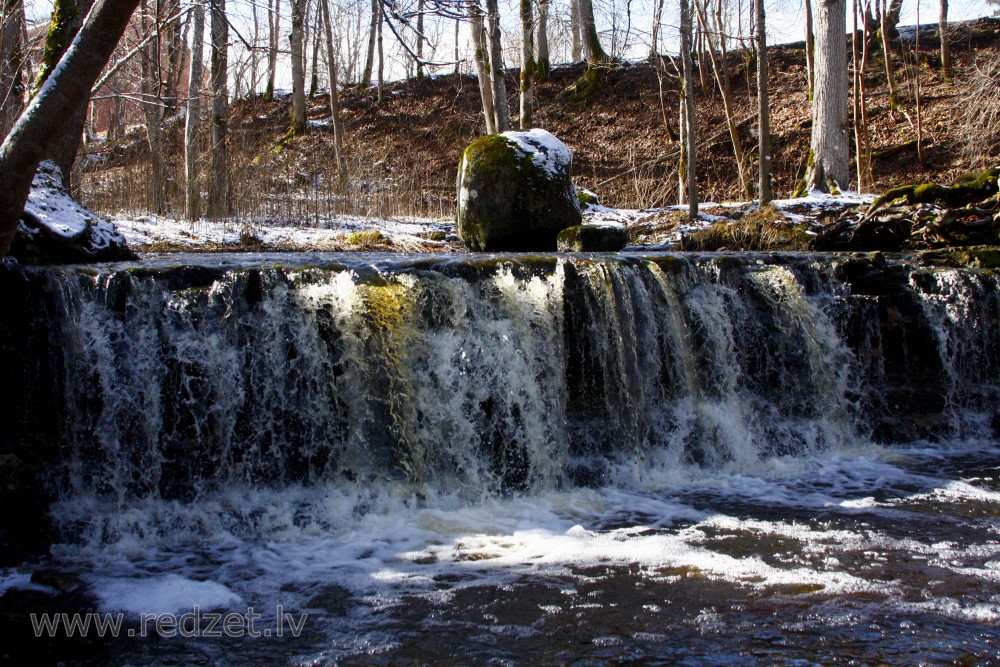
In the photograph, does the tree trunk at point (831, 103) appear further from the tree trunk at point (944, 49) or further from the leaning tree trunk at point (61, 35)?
the leaning tree trunk at point (61, 35)

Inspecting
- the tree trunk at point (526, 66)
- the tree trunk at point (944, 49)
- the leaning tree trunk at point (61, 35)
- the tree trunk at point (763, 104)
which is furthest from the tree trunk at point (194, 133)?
the tree trunk at point (944, 49)

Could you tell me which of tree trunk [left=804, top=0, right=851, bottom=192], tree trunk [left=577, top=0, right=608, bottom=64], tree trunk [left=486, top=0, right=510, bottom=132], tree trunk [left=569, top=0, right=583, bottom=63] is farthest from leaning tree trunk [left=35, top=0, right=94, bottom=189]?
tree trunk [left=569, top=0, right=583, bottom=63]

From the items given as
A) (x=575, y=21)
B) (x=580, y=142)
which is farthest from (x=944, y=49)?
(x=575, y=21)

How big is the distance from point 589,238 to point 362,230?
12.8 feet

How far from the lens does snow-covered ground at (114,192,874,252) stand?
1046 centimetres

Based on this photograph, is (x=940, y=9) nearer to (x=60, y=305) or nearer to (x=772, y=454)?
(x=772, y=454)

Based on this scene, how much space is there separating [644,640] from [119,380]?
3809mm

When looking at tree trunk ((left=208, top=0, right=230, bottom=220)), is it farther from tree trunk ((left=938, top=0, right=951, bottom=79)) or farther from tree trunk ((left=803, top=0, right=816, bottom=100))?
tree trunk ((left=938, top=0, right=951, bottom=79))

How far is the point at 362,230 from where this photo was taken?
11.7 metres

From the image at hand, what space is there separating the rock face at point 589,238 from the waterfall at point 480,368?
2188 millimetres

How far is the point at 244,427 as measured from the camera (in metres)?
5.41

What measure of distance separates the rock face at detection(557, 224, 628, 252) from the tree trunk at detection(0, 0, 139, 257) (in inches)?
241

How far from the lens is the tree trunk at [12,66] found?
30.6ft

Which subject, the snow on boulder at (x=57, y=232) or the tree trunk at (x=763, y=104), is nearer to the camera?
the snow on boulder at (x=57, y=232)
